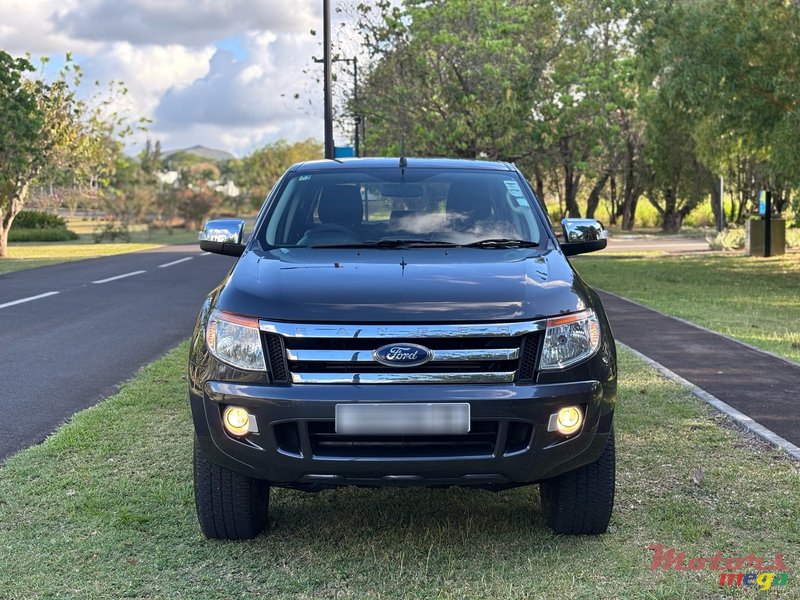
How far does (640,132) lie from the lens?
41.4m

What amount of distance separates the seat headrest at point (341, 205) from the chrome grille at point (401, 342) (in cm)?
140

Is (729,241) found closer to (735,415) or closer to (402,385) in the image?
(735,415)

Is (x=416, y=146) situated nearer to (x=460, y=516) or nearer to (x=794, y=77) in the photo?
(x=794, y=77)

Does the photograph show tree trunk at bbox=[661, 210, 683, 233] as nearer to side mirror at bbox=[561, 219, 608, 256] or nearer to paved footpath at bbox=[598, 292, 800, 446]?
paved footpath at bbox=[598, 292, 800, 446]

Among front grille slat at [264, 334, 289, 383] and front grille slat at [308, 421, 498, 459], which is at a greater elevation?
front grille slat at [264, 334, 289, 383]

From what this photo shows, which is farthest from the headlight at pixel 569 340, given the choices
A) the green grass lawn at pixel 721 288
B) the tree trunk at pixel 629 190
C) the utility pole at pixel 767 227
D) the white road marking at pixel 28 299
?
the tree trunk at pixel 629 190

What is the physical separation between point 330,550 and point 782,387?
15.6ft

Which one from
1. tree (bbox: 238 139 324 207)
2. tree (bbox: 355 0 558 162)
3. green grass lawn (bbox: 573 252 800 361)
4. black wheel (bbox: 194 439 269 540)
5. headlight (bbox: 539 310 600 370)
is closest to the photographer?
headlight (bbox: 539 310 600 370)

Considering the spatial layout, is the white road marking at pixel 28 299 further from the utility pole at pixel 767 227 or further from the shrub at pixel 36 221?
the shrub at pixel 36 221

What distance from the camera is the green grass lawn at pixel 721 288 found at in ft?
36.8

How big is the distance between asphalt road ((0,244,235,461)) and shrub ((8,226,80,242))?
22.1 metres

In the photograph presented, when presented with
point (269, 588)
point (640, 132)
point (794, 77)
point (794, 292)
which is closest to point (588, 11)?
point (794, 77)

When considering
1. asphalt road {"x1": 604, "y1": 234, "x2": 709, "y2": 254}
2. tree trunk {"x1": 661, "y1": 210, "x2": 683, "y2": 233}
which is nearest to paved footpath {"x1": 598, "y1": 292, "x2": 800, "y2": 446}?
asphalt road {"x1": 604, "y1": 234, "x2": 709, "y2": 254}

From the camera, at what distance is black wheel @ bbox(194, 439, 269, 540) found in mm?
4062
